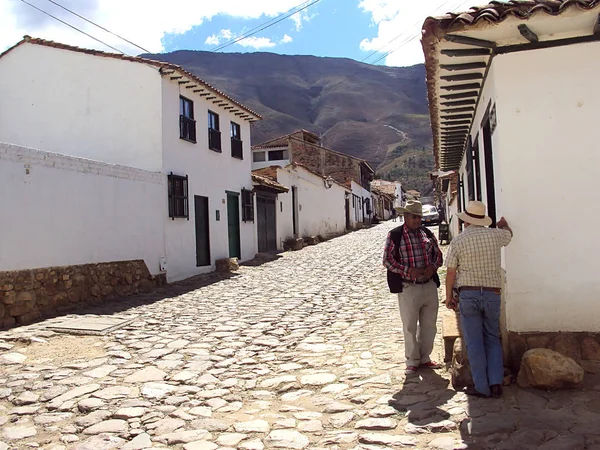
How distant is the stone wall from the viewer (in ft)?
25.8

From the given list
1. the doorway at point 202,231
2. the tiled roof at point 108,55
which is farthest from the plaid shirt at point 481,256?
the doorway at point 202,231

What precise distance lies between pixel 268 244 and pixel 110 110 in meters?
9.40

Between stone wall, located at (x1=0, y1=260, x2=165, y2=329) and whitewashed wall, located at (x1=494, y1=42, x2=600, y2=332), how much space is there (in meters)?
7.00

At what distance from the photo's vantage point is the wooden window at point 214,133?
1591 cm

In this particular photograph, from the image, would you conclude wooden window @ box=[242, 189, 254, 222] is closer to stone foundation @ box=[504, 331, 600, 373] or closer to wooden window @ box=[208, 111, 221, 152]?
wooden window @ box=[208, 111, 221, 152]

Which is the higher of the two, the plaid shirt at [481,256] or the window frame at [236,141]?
the window frame at [236,141]

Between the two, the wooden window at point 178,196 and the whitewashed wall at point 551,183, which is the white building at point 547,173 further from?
the wooden window at point 178,196

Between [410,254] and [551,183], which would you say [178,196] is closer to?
[410,254]

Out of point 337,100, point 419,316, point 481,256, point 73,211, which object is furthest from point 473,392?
point 337,100

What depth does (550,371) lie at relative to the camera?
4098mm

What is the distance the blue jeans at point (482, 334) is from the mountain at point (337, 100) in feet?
243

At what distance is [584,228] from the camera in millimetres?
4473

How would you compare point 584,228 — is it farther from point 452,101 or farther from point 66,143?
point 66,143

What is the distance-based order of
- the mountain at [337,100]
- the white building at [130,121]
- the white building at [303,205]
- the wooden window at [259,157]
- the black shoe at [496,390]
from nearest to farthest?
the black shoe at [496,390], the white building at [130,121], the white building at [303,205], the wooden window at [259,157], the mountain at [337,100]
